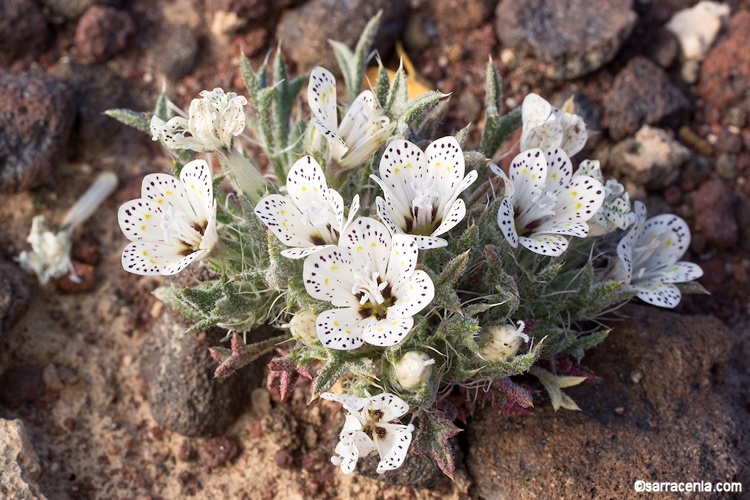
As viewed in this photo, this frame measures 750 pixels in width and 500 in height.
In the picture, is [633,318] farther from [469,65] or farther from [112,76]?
[112,76]

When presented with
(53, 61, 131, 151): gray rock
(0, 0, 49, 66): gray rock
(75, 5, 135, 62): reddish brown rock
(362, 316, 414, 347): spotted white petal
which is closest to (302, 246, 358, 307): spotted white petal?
(362, 316, 414, 347): spotted white petal

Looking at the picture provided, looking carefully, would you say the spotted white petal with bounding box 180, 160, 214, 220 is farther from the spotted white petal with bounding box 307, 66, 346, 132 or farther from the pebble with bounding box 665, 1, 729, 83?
the pebble with bounding box 665, 1, 729, 83

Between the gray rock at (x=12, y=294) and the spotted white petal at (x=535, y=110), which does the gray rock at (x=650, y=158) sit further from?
the gray rock at (x=12, y=294)

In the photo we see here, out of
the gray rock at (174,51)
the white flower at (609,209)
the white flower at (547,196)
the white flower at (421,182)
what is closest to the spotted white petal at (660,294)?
the white flower at (609,209)

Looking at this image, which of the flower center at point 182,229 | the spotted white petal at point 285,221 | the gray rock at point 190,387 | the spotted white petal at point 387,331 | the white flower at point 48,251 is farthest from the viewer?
the white flower at point 48,251

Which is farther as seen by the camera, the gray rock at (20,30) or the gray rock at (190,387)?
the gray rock at (20,30)

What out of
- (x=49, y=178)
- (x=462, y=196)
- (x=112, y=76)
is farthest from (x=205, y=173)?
(x=112, y=76)

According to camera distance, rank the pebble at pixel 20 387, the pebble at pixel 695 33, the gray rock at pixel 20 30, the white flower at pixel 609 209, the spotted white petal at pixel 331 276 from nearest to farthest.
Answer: the spotted white petal at pixel 331 276 < the white flower at pixel 609 209 < the pebble at pixel 20 387 < the gray rock at pixel 20 30 < the pebble at pixel 695 33

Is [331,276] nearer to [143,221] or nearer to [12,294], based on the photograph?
[143,221]
